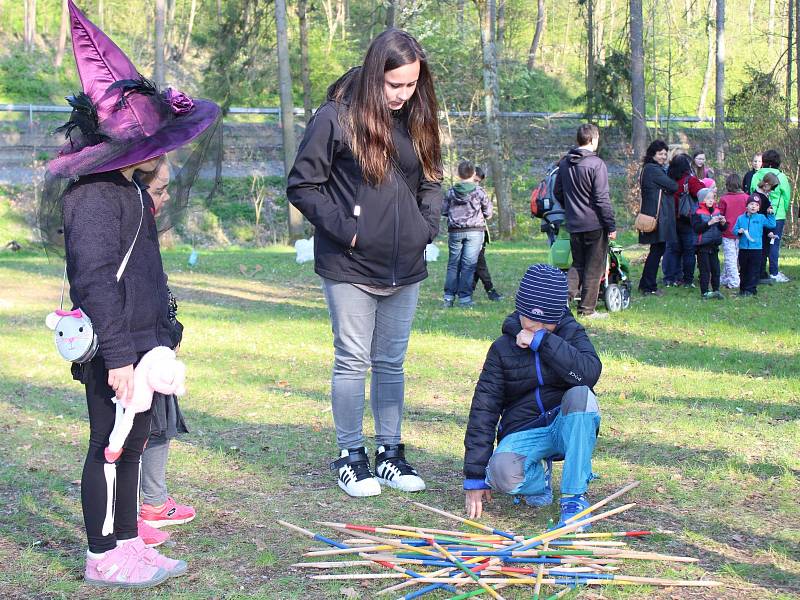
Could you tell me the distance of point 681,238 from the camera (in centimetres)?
1323

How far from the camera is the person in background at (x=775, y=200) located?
535 inches

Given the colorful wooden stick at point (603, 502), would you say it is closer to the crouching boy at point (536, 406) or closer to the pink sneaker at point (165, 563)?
the crouching boy at point (536, 406)

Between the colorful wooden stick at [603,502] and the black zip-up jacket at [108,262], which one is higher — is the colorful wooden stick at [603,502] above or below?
below

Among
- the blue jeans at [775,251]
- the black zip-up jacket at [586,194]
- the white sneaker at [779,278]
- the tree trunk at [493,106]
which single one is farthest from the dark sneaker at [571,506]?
the tree trunk at [493,106]

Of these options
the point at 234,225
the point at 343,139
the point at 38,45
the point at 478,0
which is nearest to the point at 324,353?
the point at 343,139

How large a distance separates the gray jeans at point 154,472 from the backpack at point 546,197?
794cm

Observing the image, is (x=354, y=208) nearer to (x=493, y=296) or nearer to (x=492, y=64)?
(x=493, y=296)

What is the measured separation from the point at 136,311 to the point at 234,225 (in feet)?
90.4

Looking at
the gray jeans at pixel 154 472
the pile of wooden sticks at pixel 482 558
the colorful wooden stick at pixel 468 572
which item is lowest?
the pile of wooden sticks at pixel 482 558

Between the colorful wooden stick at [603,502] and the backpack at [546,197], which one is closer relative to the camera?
the colorful wooden stick at [603,502]

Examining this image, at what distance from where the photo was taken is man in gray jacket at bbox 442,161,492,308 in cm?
1225

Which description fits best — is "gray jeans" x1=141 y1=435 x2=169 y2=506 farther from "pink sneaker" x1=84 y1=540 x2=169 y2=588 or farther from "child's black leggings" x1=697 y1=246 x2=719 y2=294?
"child's black leggings" x1=697 y1=246 x2=719 y2=294

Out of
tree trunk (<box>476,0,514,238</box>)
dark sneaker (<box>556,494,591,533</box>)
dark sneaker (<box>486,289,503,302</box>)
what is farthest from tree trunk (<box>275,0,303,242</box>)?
dark sneaker (<box>556,494,591,533</box>)

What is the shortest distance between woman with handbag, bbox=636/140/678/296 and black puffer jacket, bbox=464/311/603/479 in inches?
332
